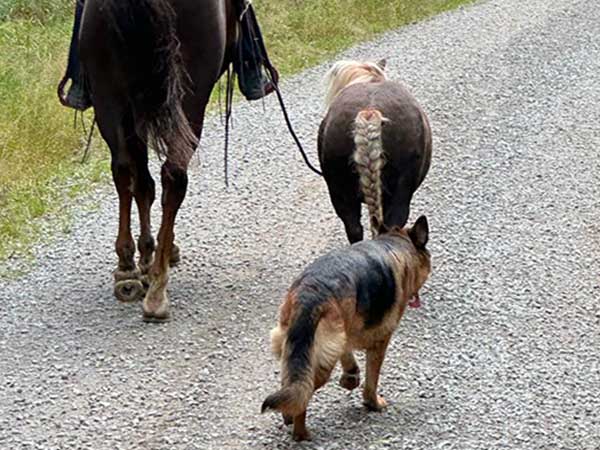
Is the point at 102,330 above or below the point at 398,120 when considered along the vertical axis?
below

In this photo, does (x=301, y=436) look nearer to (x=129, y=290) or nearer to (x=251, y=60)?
(x=129, y=290)

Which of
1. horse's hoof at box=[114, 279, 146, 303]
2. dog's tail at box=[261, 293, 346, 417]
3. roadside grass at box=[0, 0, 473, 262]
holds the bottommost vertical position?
roadside grass at box=[0, 0, 473, 262]

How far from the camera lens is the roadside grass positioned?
9.08 meters

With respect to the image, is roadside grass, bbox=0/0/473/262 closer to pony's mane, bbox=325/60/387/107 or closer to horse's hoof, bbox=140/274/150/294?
horse's hoof, bbox=140/274/150/294

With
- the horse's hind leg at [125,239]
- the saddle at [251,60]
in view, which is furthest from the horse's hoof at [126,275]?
the saddle at [251,60]

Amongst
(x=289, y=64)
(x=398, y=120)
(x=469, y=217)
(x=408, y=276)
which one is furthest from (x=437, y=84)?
(x=408, y=276)

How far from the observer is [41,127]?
10508mm

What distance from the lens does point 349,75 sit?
7332 mm

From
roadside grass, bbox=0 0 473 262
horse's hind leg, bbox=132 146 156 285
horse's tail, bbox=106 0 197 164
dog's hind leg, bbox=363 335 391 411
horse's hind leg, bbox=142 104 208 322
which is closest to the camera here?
dog's hind leg, bbox=363 335 391 411

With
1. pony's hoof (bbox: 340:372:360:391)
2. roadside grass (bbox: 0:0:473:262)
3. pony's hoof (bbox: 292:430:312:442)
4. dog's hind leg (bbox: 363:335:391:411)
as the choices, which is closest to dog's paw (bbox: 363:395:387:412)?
dog's hind leg (bbox: 363:335:391:411)

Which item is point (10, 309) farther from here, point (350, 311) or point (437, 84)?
point (437, 84)

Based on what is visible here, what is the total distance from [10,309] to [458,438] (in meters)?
2.79

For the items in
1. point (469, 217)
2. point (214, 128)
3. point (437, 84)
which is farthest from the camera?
point (437, 84)

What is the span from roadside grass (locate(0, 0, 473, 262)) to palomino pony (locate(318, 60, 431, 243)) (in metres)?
2.38
